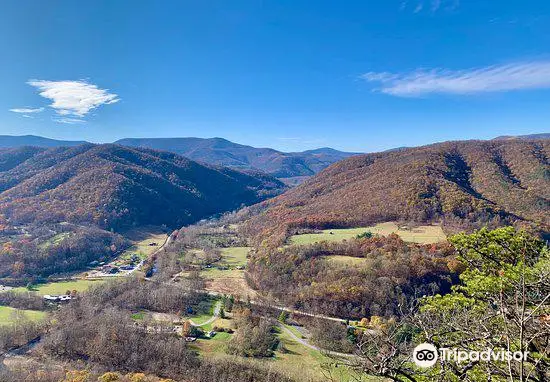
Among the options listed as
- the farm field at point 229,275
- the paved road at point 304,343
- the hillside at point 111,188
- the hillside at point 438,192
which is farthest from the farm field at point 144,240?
the paved road at point 304,343

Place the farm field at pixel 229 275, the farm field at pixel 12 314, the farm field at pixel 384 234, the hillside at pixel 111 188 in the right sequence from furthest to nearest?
the hillside at pixel 111 188 → the farm field at pixel 384 234 → the farm field at pixel 229 275 → the farm field at pixel 12 314

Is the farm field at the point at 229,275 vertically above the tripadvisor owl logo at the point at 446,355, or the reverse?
the tripadvisor owl logo at the point at 446,355

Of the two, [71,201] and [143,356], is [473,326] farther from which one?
[71,201]

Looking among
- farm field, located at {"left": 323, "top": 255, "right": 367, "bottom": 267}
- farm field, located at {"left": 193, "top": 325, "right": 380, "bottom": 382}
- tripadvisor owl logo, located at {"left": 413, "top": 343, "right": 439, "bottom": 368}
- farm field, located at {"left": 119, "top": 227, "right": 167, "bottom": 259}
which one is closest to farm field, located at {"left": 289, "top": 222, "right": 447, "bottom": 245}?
farm field, located at {"left": 323, "top": 255, "right": 367, "bottom": 267}

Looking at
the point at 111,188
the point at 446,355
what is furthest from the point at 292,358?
the point at 111,188

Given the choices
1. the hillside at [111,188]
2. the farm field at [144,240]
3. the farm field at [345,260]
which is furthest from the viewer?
the hillside at [111,188]

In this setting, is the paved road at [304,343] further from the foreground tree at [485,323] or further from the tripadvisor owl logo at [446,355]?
the tripadvisor owl logo at [446,355]
